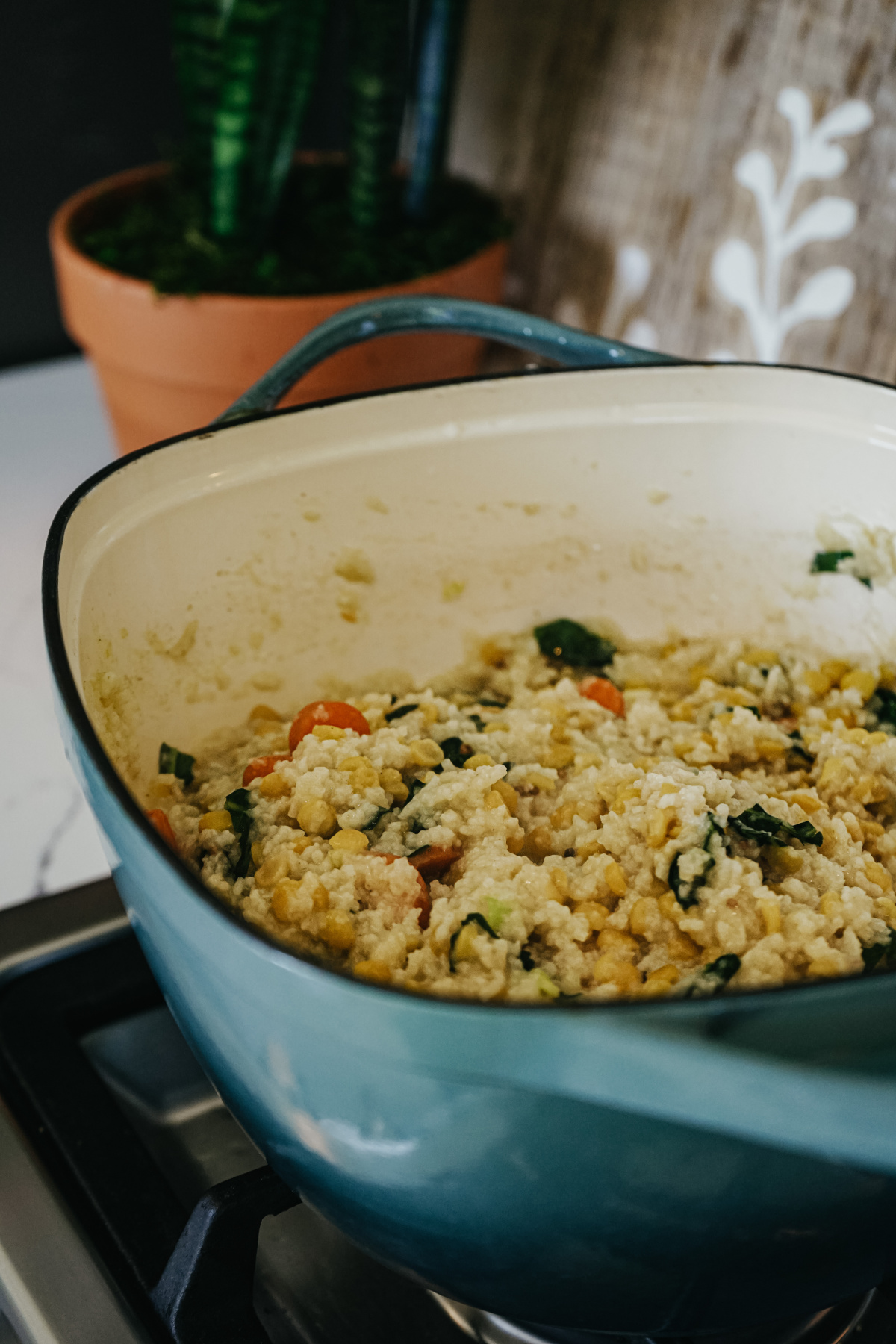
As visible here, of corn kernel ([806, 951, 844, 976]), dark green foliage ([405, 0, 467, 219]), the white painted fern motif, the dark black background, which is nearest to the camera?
corn kernel ([806, 951, 844, 976])

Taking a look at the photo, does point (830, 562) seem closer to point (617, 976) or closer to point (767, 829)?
point (767, 829)

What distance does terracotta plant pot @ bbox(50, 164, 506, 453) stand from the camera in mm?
946

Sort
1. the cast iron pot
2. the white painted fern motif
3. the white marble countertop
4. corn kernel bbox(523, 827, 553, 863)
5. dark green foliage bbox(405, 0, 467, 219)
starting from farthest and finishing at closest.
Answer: dark green foliage bbox(405, 0, 467, 219), the white painted fern motif, the white marble countertop, corn kernel bbox(523, 827, 553, 863), the cast iron pot

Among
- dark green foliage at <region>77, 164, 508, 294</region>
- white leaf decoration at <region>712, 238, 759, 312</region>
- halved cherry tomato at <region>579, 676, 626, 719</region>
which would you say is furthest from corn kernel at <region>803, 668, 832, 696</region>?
dark green foliage at <region>77, 164, 508, 294</region>

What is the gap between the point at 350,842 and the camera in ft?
1.74

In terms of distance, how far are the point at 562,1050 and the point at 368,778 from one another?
10.9 inches

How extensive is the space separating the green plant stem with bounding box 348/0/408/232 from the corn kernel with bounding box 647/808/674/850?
29.9 inches

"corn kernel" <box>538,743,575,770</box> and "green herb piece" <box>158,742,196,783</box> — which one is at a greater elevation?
"corn kernel" <box>538,743,575,770</box>

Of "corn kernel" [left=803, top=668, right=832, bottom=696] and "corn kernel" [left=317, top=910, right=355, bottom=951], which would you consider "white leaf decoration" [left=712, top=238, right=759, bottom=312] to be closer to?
"corn kernel" [left=803, top=668, right=832, bottom=696]

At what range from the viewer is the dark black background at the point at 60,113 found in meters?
1.20

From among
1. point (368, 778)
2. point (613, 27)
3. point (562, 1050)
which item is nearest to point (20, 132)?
point (613, 27)

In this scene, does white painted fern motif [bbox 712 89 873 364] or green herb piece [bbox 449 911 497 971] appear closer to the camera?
green herb piece [bbox 449 911 497 971]

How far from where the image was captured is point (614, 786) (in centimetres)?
58

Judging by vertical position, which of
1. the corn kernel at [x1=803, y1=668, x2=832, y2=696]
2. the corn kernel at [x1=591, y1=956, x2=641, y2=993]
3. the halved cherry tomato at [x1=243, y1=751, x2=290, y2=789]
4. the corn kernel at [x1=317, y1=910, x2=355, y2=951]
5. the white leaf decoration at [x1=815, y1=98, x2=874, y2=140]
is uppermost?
the white leaf decoration at [x1=815, y1=98, x2=874, y2=140]
